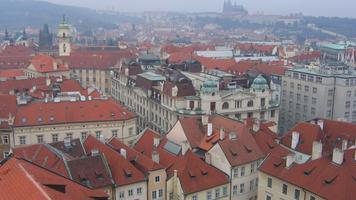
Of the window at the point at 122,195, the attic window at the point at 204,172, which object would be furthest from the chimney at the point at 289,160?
the window at the point at 122,195

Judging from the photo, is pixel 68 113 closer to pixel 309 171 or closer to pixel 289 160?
pixel 289 160

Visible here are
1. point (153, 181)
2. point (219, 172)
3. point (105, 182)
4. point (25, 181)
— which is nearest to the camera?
point (25, 181)

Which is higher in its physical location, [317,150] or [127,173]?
[317,150]

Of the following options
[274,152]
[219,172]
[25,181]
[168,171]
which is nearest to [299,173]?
[274,152]

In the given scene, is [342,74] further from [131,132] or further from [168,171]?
[168,171]

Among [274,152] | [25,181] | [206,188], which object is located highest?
[25,181]

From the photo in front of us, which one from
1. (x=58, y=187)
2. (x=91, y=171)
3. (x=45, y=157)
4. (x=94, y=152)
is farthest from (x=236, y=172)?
(x=58, y=187)

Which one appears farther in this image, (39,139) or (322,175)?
(39,139)
